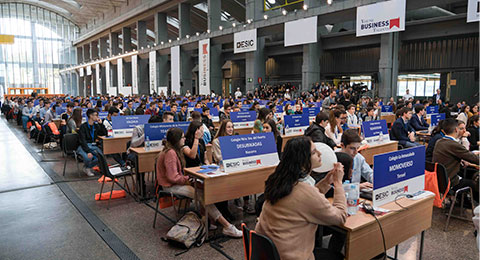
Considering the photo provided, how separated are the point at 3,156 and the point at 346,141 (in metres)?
9.61

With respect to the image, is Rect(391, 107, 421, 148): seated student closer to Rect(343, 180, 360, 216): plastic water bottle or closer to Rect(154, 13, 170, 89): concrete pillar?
Rect(343, 180, 360, 216): plastic water bottle

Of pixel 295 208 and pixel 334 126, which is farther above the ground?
pixel 334 126

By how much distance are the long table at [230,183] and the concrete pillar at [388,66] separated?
14523 mm

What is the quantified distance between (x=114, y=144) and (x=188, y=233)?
12.7 feet

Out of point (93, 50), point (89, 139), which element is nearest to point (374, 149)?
point (89, 139)

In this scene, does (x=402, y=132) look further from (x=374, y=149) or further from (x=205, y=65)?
(x=205, y=65)

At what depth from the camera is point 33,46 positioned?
45250 mm

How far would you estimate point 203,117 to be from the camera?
841 centimetres

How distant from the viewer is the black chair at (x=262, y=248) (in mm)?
2059

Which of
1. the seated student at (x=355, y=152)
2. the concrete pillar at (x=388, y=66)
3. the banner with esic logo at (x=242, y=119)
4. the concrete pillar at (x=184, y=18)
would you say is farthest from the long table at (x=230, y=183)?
the concrete pillar at (x=184, y=18)

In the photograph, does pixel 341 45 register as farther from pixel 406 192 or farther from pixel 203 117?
pixel 406 192

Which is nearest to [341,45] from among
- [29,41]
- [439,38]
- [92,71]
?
[439,38]

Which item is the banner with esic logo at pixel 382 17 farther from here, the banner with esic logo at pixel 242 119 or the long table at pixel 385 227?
the long table at pixel 385 227

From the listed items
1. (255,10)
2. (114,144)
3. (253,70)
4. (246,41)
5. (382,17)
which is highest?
(255,10)
